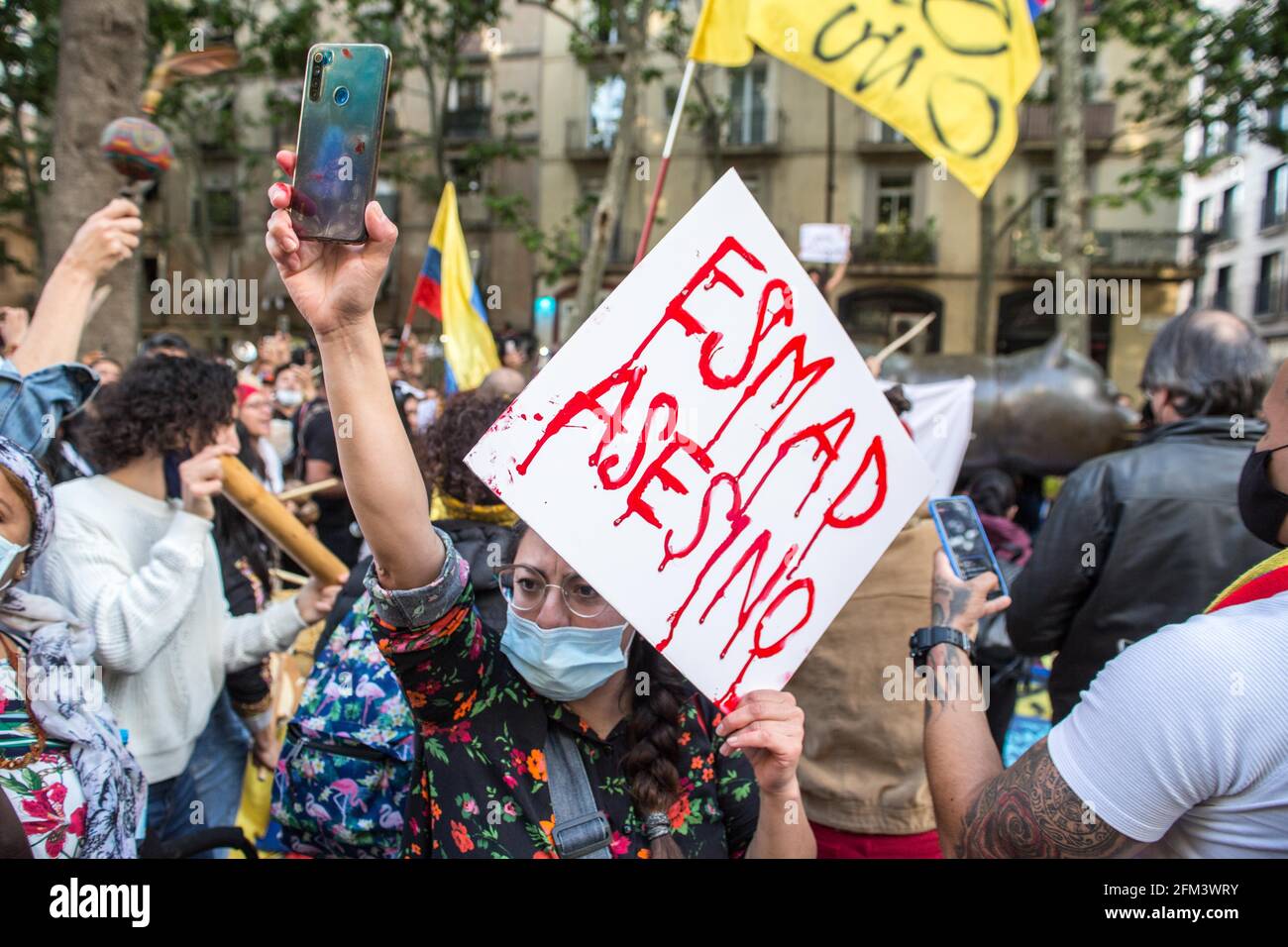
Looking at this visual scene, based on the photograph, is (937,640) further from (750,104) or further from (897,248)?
(750,104)

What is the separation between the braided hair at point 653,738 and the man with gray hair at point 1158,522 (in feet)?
4.13

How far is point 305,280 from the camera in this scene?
3.90ft

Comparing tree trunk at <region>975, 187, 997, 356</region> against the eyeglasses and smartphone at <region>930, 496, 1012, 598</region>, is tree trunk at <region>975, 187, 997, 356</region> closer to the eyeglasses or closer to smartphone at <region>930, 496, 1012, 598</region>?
smartphone at <region>930, 496, 1012, 598</region>

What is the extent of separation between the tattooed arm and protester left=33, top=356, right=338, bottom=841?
156cm

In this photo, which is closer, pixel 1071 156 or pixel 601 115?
pixel 1071 156

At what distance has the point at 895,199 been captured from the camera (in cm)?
2298

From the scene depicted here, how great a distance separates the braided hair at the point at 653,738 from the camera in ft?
4.78

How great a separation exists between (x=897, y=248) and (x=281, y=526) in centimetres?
2191

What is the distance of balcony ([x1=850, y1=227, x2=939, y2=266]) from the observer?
22.1 m

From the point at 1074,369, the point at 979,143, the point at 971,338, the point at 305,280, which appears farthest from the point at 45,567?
the point at 971,338

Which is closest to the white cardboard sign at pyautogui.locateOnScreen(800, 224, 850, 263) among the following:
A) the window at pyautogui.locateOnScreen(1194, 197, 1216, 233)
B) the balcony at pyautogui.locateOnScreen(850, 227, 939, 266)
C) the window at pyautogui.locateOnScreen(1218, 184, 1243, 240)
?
the balcony at pyautogui.locateOnScreen(850, 227, 939, 266)

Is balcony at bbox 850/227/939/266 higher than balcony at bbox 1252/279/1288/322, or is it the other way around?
balcony at bbox 850/227/939/266

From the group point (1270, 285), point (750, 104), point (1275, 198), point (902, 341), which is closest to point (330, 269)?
point (902, 341)
